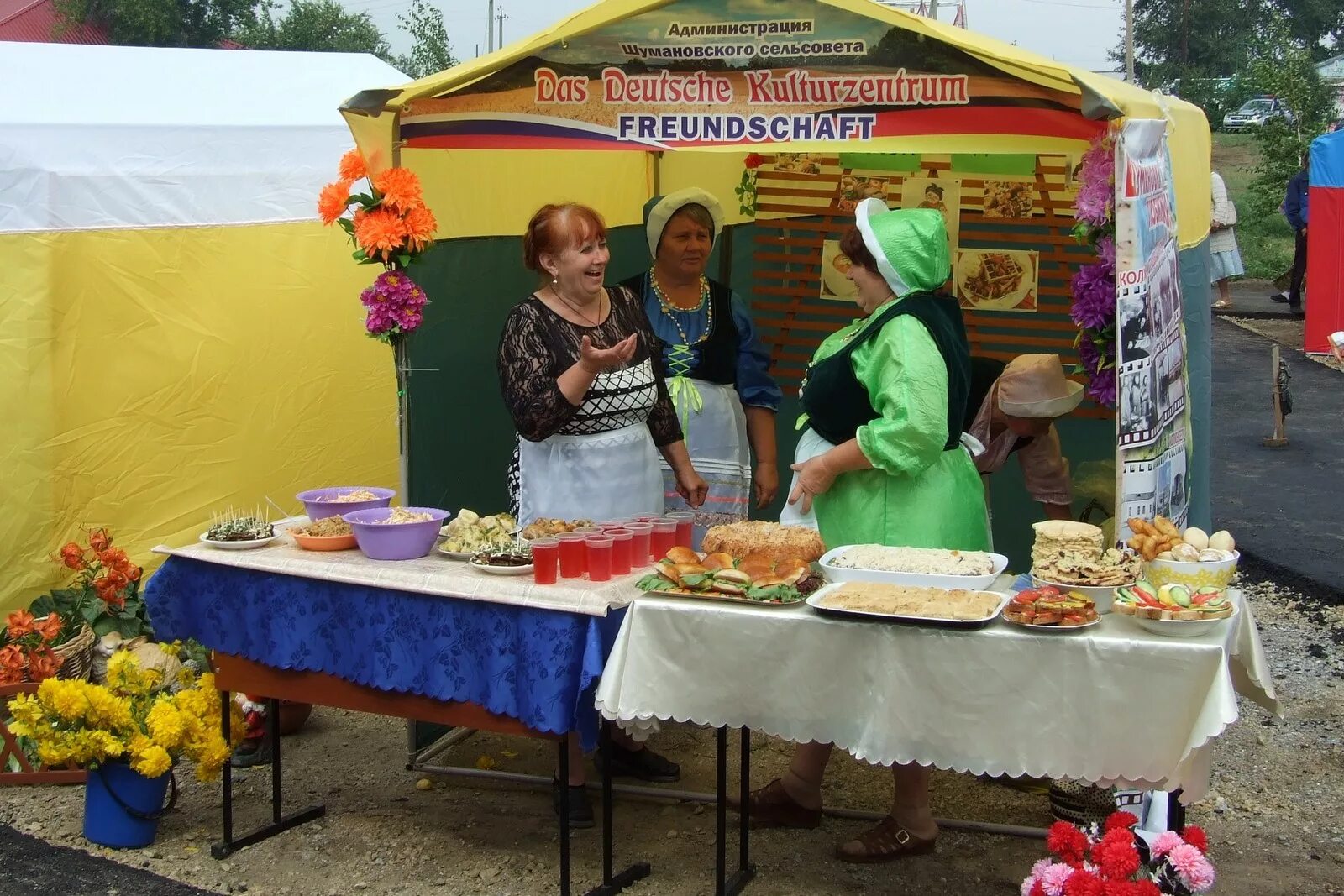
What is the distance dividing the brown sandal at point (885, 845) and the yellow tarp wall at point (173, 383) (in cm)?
277

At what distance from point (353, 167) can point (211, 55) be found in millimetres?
3829

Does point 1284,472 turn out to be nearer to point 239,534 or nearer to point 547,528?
point 547,528

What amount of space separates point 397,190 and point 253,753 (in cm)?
203

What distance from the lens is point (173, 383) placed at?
19.7ft

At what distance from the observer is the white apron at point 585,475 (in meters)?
4.36

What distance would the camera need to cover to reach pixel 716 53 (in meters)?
4.13

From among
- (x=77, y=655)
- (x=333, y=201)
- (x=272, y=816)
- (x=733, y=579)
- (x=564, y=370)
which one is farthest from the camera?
(x=77, y=655)

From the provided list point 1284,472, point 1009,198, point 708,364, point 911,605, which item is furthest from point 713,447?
point 1284,472

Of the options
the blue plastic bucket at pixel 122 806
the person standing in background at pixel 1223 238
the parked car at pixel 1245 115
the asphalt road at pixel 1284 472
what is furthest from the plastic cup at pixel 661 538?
the parked car at pixel 1245 115

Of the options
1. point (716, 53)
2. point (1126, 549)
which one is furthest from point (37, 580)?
point (1126, 549)

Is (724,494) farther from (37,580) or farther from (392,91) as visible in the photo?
(37,580)

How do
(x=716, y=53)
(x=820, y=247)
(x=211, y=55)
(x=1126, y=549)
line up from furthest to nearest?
(x=211, y=55), (x=820, y=247), (x=716, y=53), (x=1126, y=549)

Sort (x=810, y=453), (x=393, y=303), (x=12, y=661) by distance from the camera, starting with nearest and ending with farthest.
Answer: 1. (x=810, y=453)
2. (x=393, y=303)
3. (x=12, y=661)

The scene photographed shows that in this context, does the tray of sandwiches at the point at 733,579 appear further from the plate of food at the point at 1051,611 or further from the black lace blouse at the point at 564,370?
the black lace blouse at the point at 564,370
